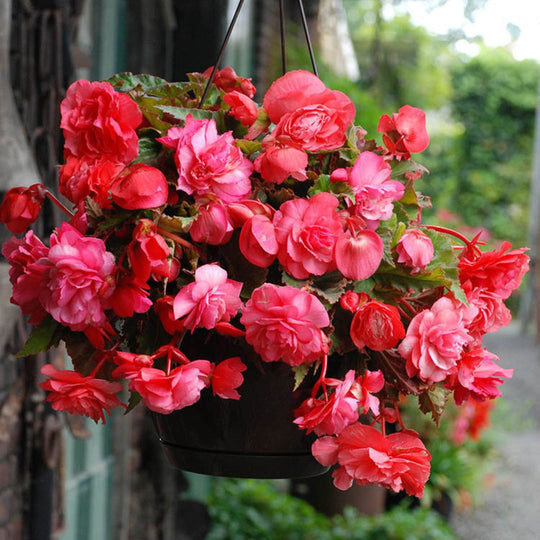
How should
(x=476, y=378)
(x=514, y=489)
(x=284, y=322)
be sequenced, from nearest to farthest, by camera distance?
(x=284, y=322)
(x=476, y=378)
(x=514, y=489)

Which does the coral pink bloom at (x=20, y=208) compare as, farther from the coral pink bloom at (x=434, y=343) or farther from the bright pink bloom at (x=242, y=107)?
the coral pink bloom at (x=434, y=343)

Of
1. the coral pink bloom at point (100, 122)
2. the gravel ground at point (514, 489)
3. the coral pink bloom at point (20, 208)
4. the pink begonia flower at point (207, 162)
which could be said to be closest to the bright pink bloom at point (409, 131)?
the pink begonia flower at point (207, 162)

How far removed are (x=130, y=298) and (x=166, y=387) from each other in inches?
3.9

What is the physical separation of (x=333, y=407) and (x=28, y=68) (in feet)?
4.25

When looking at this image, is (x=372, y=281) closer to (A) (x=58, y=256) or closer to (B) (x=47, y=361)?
(A) (x=58, y=256)

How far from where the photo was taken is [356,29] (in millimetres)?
11117

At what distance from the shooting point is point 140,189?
28.5 inches

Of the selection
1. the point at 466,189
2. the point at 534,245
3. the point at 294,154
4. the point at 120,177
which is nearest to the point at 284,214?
the point at 294,154

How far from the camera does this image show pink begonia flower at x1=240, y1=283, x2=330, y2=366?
70 cm

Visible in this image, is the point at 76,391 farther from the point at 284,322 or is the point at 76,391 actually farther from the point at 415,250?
the point at 415,250

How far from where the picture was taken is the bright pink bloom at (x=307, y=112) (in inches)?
30.8

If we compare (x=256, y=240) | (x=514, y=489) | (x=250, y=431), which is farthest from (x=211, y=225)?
(x=514, y=489)

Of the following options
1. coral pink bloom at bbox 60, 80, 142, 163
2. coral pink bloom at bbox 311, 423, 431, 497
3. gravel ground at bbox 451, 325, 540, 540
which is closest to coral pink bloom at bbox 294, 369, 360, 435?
coral pink bloom at bbox 311, 423, 431, 497

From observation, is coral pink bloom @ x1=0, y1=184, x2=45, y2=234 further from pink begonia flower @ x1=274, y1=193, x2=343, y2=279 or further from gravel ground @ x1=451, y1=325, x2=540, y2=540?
gravel ground @ x1=451, y1=325, x2=540, y2=540
